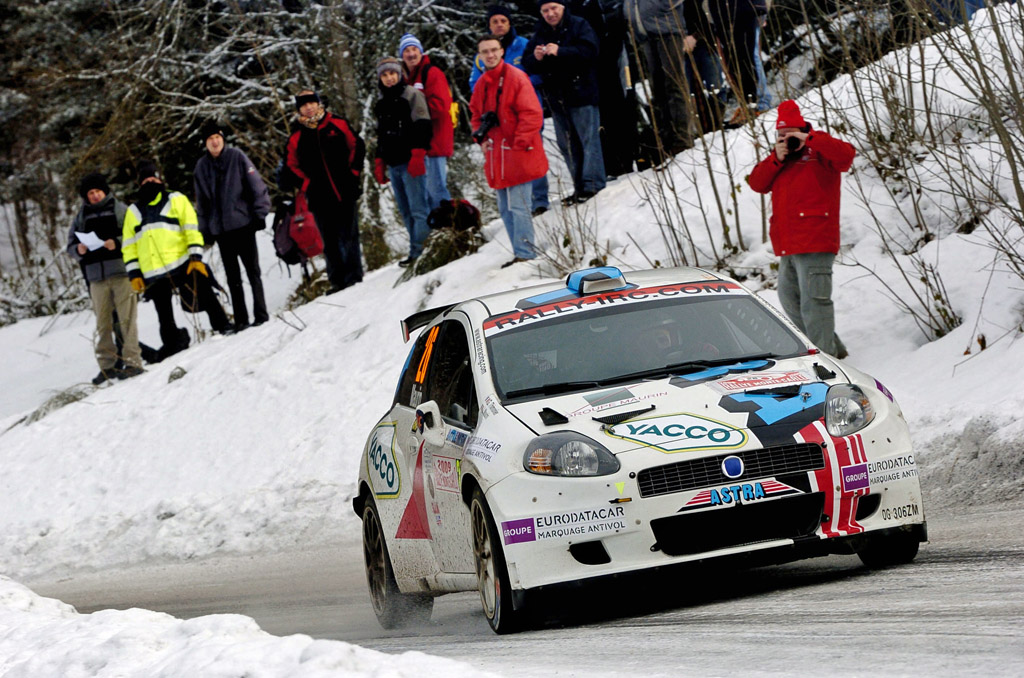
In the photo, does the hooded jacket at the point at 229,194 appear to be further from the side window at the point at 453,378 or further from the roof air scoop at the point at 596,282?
the roof air scoop at the point at 596,282

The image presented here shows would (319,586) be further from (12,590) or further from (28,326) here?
(28,326)

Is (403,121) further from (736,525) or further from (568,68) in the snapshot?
(736,525)

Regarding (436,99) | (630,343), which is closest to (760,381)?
(630,343)

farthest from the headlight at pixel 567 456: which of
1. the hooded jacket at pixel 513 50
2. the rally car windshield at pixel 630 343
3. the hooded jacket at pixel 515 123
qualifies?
the hooded jacket at pixel 513 50

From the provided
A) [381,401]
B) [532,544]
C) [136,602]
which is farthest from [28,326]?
[532,544]

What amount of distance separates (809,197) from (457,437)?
4.55 meters

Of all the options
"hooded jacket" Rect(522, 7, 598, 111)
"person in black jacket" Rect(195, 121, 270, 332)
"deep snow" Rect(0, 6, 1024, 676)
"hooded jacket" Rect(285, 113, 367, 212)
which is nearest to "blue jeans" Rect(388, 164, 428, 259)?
"hooded jacket" Rect(285, 113, 367, 212)

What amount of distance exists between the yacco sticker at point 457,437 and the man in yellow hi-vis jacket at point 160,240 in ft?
37.1

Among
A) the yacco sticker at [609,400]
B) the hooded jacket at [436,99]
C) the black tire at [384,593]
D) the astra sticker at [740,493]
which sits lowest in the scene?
the black tire at [384,593]

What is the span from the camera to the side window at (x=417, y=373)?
7.94m

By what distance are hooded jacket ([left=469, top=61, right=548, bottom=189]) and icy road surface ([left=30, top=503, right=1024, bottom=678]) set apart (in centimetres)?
664

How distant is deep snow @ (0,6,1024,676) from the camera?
9.02 metres

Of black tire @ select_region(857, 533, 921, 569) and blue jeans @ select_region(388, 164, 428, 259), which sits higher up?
blue jeans @ select_region(388, 164, 428, 259)

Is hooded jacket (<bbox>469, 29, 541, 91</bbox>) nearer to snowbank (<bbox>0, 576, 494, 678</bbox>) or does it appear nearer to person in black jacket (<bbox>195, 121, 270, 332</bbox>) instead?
person in black jacket (<bbox>195, 121, 270, 332</bbox>)
